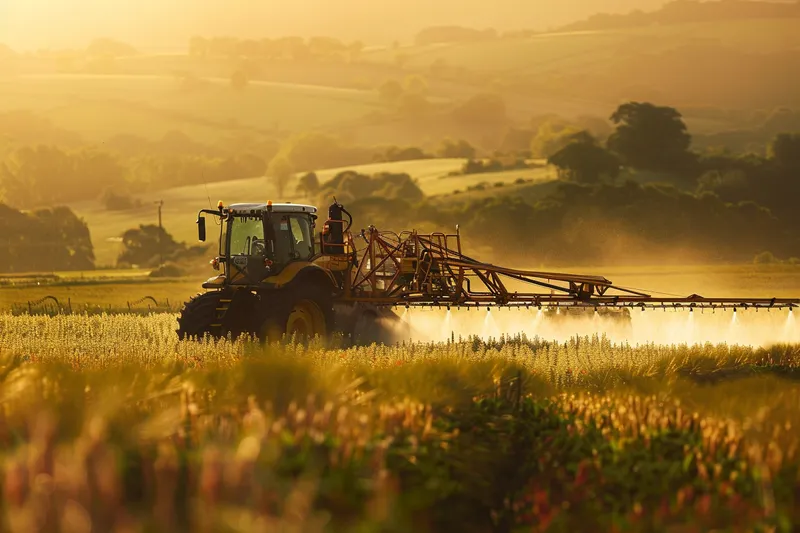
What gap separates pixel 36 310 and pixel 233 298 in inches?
776

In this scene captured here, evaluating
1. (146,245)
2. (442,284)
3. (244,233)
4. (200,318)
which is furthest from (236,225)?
(146,245)

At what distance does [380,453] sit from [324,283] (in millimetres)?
13404

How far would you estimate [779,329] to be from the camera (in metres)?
26.0

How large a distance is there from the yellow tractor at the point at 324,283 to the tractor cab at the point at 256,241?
0.06ft

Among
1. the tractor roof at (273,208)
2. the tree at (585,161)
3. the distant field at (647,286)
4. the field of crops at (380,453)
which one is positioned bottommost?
the field of crops at (380,453)

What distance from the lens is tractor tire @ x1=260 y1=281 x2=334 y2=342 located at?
20750 mm

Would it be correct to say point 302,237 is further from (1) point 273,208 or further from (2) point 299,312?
(2) point 299,312

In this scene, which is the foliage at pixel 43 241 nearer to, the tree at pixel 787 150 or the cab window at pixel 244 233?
the tree at pixel 787 150

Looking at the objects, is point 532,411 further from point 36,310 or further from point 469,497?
point 36,310

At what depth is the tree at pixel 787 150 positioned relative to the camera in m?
122

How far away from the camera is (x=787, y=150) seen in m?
123

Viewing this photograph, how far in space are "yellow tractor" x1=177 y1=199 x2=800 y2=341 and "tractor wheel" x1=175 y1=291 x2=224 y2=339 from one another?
2cm

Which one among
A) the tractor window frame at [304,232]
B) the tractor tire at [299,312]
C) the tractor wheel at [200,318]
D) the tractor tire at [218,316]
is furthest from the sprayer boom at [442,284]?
the tractor wheel at [200,318]

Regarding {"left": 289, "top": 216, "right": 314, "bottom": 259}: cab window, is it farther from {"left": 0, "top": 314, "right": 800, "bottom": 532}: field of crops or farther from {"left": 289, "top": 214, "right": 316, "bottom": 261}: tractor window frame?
{"left": 0, "top": 314, "right": 800, "bottom": 532}: field of crops
